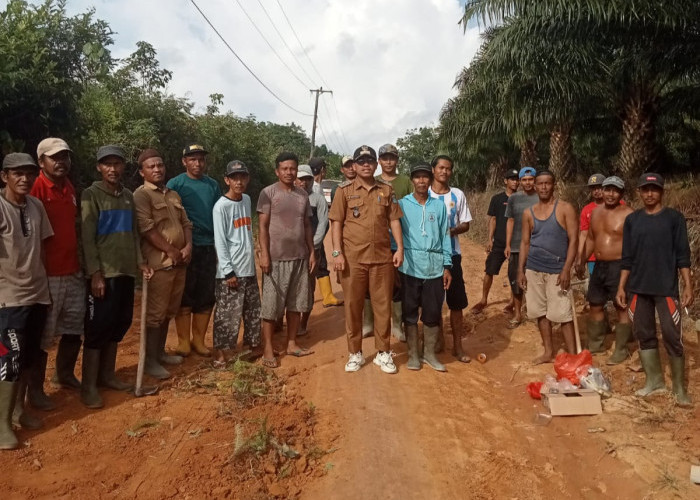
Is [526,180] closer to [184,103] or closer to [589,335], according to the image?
[589,335]

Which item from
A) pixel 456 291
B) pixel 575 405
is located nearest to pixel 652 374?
pixel 575 405

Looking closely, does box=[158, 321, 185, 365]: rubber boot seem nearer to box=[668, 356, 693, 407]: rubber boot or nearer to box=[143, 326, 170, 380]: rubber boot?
box=[143, 326, 170, 380]: rubber boot

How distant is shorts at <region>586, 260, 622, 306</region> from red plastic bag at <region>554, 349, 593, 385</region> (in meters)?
1.02

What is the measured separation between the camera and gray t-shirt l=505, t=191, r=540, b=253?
657cm

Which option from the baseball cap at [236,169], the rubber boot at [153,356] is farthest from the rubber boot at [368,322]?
the rubber boot at [153,356]

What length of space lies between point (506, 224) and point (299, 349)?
3.26m

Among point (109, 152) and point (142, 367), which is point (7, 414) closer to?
point (142, 367)

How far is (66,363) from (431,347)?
3.15 metres

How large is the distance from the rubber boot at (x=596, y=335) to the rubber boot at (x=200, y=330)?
3.89 meters

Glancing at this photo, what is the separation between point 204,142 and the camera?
17.1 m

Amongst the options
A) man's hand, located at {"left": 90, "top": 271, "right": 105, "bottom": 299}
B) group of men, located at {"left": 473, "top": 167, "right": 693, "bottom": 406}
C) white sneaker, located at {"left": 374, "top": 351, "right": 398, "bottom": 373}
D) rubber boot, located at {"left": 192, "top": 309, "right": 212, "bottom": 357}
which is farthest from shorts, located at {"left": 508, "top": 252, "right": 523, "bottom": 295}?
man's hand, located at {"left": 90, "top": 271, "right": 105, "bottom": 299}

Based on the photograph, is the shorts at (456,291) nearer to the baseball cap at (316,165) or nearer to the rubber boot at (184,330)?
the rubber boot at (184,330)

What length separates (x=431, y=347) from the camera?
516 cm

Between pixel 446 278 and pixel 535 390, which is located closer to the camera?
pixel 535 390
